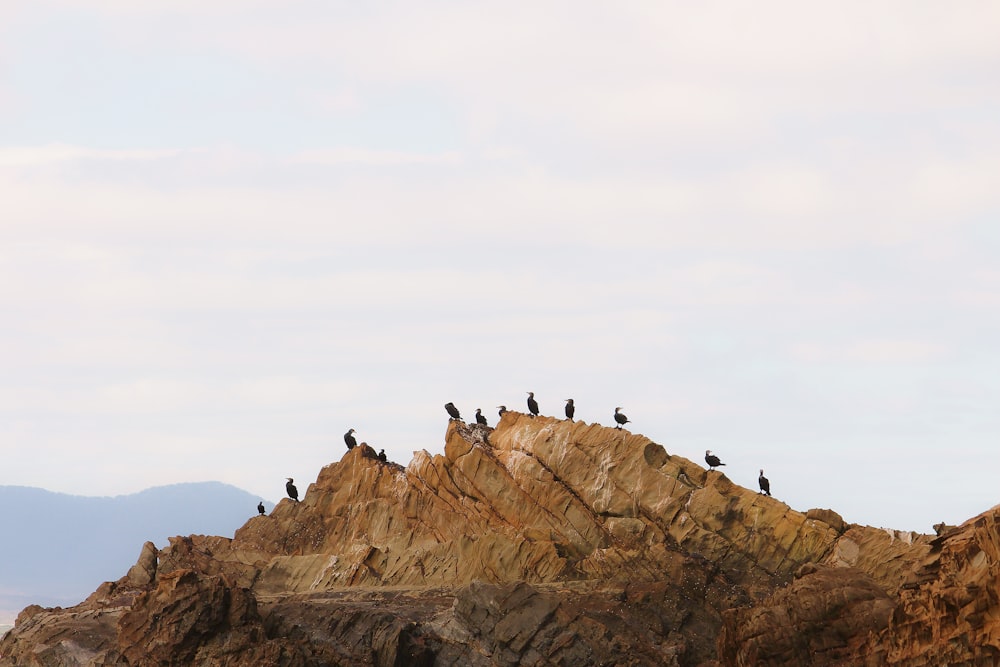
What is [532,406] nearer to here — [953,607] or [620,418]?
[620,418]

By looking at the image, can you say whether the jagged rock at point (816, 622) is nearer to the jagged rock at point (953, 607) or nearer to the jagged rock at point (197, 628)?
the jagged rock at point (953, 607)

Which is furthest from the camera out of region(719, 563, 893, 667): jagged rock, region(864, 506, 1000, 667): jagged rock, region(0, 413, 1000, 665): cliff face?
region(0, 413, 1000, 665): cliff face

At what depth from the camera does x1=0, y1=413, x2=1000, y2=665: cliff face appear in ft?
197

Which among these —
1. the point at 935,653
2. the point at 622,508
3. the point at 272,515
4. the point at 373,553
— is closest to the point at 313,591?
the point at 373,553

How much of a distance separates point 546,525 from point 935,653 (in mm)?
31377

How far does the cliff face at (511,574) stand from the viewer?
197 ft

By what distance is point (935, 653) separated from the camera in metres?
42.5

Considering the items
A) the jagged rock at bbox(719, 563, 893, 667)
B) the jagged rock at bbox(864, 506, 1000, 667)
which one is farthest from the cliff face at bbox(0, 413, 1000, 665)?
the jagged rock at bbox(864, 506, 1000, 667)

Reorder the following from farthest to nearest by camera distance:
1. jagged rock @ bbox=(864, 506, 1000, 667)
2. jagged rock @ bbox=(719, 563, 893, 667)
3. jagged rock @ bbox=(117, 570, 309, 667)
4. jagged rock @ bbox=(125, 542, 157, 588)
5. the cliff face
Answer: jagged rock @ bbox=(125, 542, 157, 588)
the cliff face
jagged rock @ bbox=(117, 570, 309, 667)
jagged rock @ bbox=(719, 563, 893, 667)
jagged rock @ bbox=(864, 506, 1000, 667)

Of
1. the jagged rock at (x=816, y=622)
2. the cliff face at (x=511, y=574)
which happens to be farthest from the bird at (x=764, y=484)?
the jagged rock at (x=816, y=622)

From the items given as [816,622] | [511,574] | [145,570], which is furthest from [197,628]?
[816,622]

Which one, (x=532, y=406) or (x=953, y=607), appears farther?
(x=532, y=406)

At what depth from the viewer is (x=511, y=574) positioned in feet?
227

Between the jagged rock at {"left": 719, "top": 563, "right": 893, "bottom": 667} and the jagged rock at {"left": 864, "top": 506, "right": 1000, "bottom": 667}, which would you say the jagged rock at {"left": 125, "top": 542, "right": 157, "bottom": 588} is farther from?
the jagged rock at {"left": 864, "top": 506, "right": 1000, "bottom": 667}
